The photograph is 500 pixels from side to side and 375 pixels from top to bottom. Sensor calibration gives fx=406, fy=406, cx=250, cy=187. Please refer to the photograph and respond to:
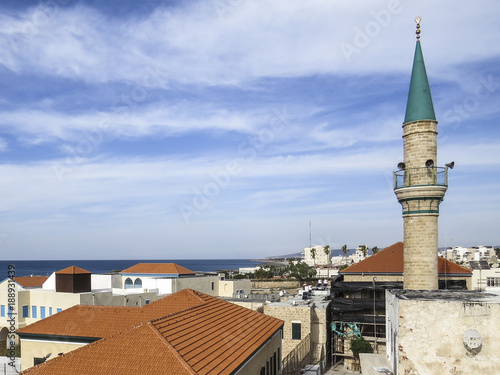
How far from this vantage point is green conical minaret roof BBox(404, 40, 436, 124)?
20.4m

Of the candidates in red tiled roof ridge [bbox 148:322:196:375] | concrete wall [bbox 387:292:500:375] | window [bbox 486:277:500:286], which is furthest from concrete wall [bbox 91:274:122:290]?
window [bbox 486:277:500:286]

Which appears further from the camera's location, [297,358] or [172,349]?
[297,358]

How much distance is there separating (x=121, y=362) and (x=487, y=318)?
1188 cm

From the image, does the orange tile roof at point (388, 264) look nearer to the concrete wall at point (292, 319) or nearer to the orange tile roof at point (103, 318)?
the concrete wall at point (292, 319)

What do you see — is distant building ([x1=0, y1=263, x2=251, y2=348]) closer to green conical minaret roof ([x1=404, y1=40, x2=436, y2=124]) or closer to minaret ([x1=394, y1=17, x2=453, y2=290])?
minaret ([x1=394, y1=17, x2=453, y2=290])

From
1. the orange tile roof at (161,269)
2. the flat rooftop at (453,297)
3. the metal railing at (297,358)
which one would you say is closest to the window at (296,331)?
the metal railing at (297,358)

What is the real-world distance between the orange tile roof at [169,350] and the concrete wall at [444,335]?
228 inches

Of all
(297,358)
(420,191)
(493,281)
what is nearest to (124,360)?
(420,191)

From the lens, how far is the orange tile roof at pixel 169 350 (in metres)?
12.4

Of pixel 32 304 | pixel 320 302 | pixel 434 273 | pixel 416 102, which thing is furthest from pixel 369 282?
pixel 32 304

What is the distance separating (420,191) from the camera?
19969 millimetres

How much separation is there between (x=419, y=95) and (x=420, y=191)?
4.99 metres

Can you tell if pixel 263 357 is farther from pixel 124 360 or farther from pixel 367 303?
pixel 367 303

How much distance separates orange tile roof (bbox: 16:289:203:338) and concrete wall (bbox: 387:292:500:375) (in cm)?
992
